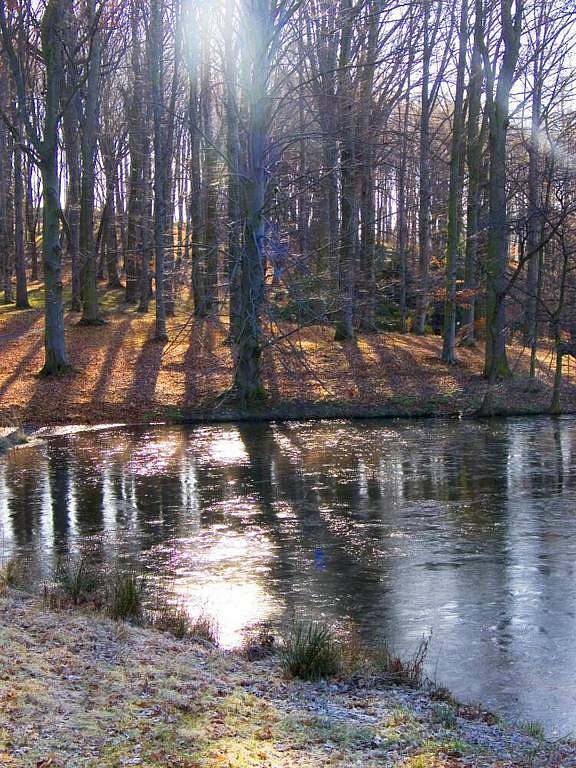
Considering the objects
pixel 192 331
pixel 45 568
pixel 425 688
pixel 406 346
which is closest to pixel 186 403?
pixel 192 331

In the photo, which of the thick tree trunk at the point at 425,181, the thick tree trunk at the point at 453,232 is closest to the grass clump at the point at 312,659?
the thick tree trunk at the point at 453,232

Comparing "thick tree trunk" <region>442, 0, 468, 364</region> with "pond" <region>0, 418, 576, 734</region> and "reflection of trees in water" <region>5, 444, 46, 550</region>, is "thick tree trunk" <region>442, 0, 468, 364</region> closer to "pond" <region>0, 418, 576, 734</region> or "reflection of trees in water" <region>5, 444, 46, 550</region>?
"pond" <region>0, 418, 576, 734</region>

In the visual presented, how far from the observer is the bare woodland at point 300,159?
23.1m

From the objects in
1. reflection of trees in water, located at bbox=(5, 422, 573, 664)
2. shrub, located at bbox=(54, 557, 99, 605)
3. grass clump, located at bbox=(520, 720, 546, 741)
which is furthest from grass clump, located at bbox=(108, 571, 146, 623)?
grass clump, located at bbox=(520, 720, 546, 741)

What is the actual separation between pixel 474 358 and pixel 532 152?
7.90 meters

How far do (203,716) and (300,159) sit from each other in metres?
23.6

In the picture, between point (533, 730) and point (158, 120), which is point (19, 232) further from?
point (533, 730)

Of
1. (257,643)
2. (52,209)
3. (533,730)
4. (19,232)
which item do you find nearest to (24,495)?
(257,643)

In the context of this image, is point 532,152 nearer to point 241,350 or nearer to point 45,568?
point 241,350

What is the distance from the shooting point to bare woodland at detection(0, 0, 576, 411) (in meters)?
23.1

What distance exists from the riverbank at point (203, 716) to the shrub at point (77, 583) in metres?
1.28

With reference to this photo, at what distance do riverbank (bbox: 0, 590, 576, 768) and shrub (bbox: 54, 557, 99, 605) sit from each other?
128cm

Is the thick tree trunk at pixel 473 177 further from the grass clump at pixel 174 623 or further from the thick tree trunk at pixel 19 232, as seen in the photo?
the grass clump at pixel 174 623

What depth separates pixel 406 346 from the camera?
34281 mm
